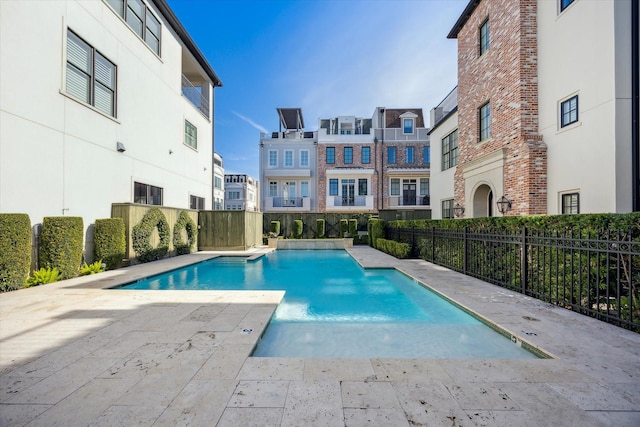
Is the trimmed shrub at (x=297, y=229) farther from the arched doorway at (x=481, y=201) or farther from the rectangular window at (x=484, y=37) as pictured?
the rectangular window at (x=484, y=37)

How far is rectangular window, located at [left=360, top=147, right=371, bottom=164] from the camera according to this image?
86.6 feet

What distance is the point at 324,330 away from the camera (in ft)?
14.5

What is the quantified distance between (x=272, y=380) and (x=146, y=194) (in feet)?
36.8

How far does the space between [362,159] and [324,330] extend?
2341 centimetres

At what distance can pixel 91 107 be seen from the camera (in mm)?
8500

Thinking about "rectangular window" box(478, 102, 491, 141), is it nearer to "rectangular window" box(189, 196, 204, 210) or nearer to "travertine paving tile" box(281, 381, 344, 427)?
"travertine paving tile" box(281, 381, 344, 427)

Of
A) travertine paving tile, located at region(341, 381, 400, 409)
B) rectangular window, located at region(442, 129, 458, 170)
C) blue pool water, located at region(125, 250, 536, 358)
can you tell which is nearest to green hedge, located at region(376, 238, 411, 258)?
blue pool water, located at region(125, 250, 536, 358)

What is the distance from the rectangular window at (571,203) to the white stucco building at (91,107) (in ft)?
46.3

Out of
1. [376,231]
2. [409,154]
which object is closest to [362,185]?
[409,154]

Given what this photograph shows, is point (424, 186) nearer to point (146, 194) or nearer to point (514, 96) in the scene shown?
point (514, 96)

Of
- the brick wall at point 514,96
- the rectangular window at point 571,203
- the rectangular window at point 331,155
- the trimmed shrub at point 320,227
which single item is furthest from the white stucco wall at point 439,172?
the rectangular window at point 331,155

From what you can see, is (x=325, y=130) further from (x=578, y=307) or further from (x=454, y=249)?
(x=578, y=307)

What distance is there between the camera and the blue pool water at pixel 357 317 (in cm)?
374

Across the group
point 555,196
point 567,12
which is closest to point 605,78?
point 567,12
